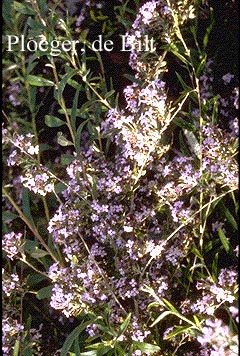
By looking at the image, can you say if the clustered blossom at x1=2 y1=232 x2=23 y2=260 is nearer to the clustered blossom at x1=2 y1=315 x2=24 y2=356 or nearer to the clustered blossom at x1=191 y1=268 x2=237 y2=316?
the clustered blossom at x1=2 y1=315 x2=24 y2=356

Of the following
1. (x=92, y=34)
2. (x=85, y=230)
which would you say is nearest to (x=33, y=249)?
(x=85, y=230)

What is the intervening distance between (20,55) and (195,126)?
0.54 m

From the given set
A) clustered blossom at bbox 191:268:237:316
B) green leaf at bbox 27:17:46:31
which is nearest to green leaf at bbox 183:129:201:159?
clustered blossom at bbox 191:268:237:316

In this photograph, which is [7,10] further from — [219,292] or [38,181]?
[219,292]

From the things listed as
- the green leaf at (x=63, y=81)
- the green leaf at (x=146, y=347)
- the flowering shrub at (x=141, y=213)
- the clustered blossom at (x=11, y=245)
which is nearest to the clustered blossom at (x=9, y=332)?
the flowering shrub at (x=141, y=213)

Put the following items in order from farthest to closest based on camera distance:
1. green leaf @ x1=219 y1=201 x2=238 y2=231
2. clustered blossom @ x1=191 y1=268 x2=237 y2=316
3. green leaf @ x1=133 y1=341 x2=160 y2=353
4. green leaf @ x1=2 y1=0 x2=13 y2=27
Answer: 1. green leaf @ x1=2 y1=0 x2=13 y2=27
2. green leaf @ x1=219 y1=201 x2=238 y2=231
3. green leaf @ x1=133 y1=341 x2=160 y2=353
4. clustered blossom @ x1=191 y1=268 x2=237 y2=316

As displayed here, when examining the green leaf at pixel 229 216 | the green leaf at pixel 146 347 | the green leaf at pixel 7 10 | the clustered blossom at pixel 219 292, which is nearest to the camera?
the clustered blossom at pixel 219 292

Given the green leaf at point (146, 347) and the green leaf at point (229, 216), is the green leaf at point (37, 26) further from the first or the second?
the green leaf at point (146, 347)

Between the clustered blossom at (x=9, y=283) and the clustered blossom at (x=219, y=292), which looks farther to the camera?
the clustered blossom at (x=9, y=283)

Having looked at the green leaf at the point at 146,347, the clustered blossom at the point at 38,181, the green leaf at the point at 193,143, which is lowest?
the green leaf at the point at 146,347

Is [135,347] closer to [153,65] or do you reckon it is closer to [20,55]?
[153,65]

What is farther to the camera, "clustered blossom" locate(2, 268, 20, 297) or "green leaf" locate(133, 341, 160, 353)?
"clustered blossom" locate(2, 268, 20, 297)

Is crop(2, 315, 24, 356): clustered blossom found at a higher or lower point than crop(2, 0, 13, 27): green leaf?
lower

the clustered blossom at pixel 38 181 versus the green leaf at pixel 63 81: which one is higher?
the green leaf at pixel 63 81
